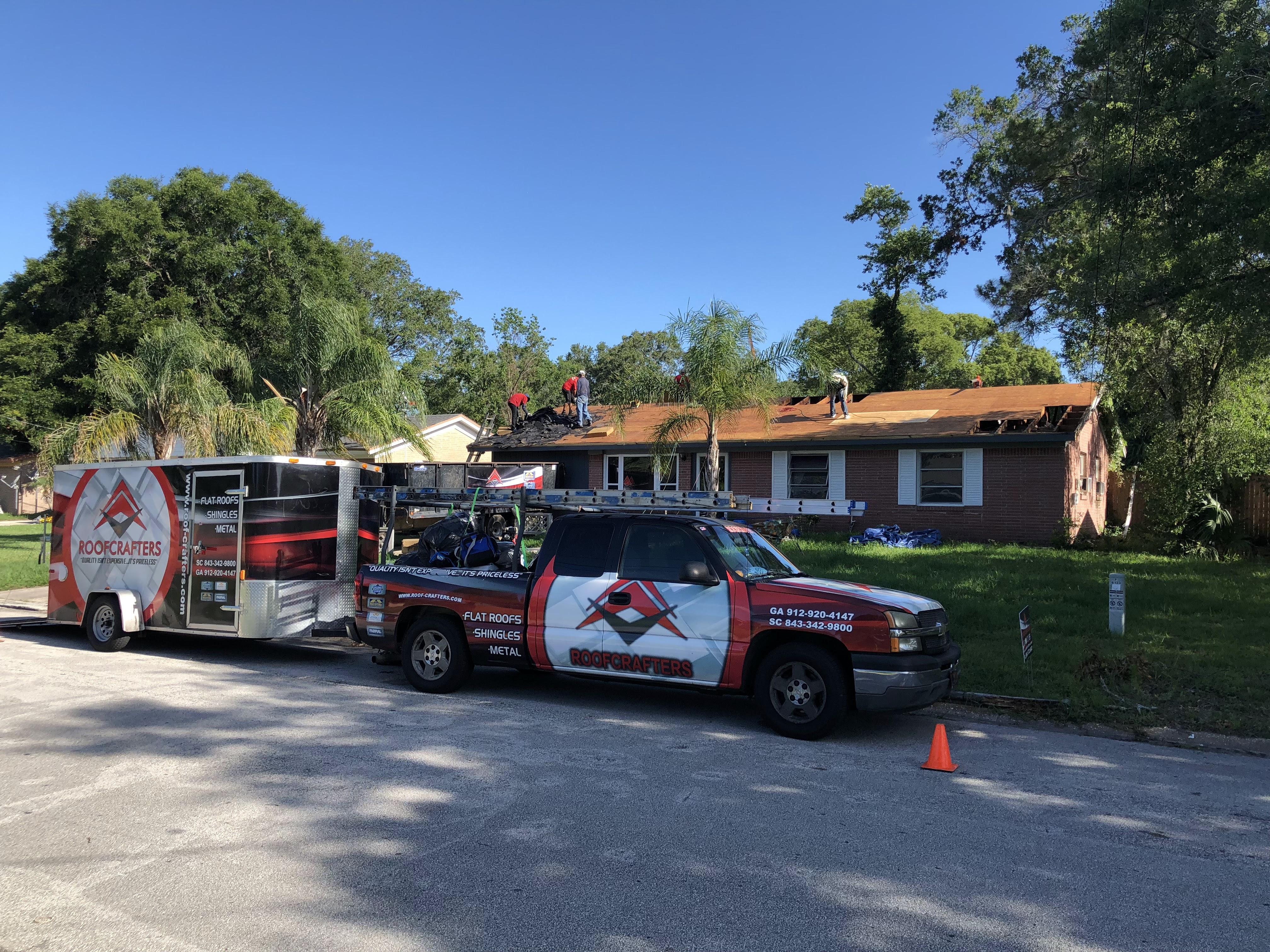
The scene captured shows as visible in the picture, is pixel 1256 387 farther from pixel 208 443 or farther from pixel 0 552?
pixel 0 552

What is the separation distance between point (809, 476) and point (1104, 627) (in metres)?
11.8

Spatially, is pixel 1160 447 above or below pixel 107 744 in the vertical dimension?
above

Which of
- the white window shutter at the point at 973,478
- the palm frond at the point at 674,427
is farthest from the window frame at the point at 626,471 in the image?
the white window shutter at the point at 973,478

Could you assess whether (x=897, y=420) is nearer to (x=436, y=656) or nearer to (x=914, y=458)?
(x=914, y=458)

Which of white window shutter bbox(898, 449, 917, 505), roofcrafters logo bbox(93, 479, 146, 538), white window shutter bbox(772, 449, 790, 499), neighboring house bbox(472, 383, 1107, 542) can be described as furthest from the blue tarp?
roofcrafters logo bbox(93, 479, 146, 538)

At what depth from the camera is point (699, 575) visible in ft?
25.2

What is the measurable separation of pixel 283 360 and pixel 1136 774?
2493 cm

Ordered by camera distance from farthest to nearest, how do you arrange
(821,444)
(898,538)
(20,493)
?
(20,493), (821,444), (898,538)

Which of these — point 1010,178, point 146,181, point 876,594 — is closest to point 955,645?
point 876,594

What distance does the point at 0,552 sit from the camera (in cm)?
2281

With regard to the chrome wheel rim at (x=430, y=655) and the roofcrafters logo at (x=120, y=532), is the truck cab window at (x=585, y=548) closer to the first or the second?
the chrome wheel rim at (x=430, y=655)

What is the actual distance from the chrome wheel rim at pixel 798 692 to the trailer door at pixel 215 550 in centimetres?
642

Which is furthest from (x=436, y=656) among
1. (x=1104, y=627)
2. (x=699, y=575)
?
(x=1104, y=627)

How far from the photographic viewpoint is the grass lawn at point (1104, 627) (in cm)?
839
